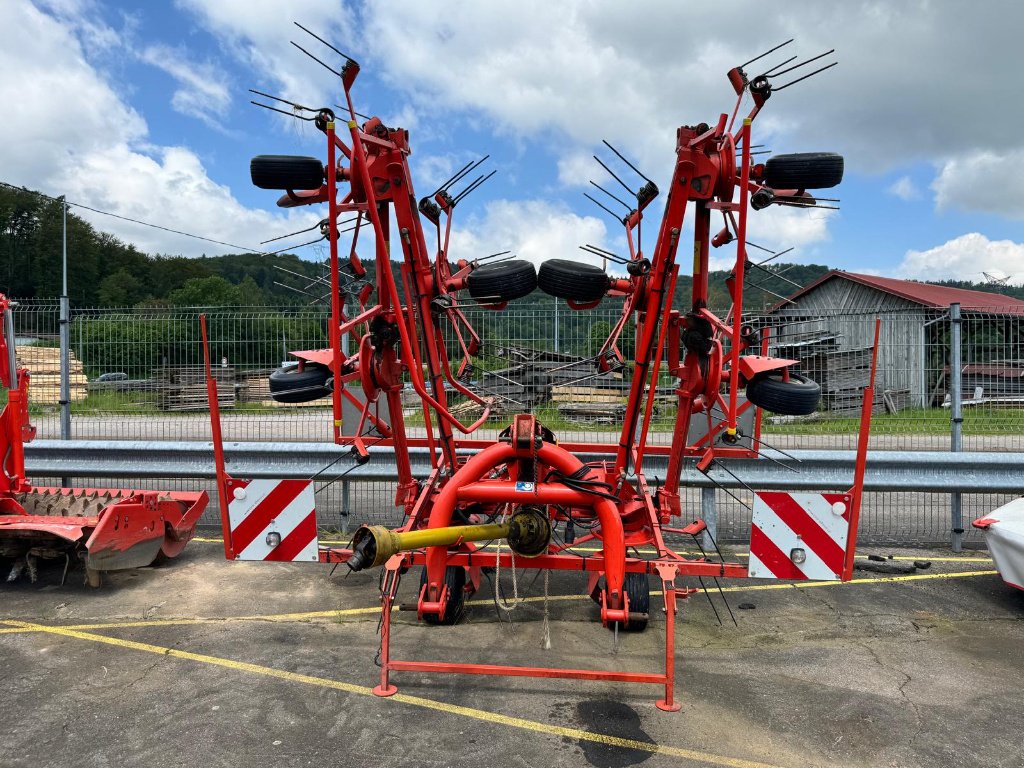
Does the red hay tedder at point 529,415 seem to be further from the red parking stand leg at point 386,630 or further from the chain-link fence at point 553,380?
the chain-link fence at point 553,380

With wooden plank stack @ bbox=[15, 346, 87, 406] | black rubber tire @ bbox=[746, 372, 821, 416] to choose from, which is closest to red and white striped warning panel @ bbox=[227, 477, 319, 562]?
black rubber tire @ bbox=[746, 372, 821, 416]

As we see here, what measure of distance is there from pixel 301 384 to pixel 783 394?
123 inches

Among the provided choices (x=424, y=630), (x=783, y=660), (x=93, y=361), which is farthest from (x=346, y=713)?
(x=93, y=361)

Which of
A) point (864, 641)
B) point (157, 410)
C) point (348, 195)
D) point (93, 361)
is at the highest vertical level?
point (348, 195)

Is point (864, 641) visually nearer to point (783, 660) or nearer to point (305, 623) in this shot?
point (783, 660)

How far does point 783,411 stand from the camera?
169 inches

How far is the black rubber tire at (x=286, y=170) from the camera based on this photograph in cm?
420

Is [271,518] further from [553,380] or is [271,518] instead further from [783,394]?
[553,380]

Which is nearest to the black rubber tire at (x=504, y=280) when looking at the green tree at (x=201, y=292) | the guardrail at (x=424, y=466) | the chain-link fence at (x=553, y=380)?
the guardrail at (x=424, y=466)

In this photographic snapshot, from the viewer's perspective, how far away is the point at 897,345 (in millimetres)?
8180

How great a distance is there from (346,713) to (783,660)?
8.81ft

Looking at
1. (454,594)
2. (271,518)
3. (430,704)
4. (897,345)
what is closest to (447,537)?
(430,704)

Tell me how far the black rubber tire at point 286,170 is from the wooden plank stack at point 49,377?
6.20 meters

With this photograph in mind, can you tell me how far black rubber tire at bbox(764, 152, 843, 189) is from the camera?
399 cm
